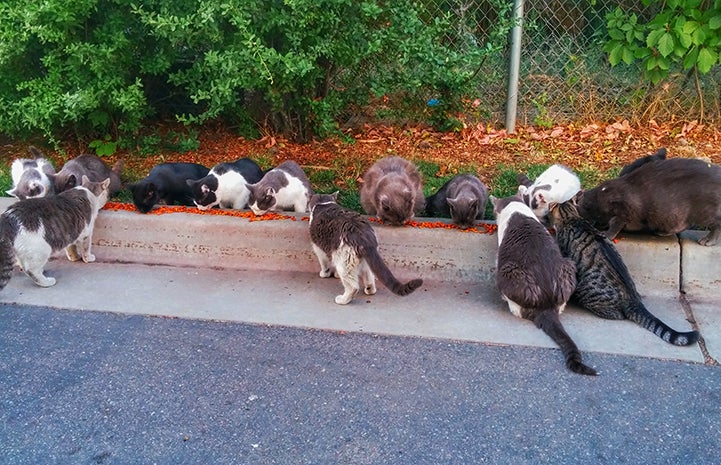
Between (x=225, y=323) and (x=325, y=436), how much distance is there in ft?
5.31

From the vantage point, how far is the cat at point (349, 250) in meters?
5.04

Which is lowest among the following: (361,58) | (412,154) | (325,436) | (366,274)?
(325,436)

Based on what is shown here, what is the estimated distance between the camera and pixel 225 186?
6.85m

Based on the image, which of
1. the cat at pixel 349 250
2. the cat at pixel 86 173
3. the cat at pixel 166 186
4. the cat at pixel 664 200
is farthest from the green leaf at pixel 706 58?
the cat at pixel 86 173

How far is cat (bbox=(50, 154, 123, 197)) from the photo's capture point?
6906 mm

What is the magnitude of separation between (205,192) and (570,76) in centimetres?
525

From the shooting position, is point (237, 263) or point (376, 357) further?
point (237, 263)

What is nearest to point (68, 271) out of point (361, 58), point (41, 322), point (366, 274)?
point (41, 322)

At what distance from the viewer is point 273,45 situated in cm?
690

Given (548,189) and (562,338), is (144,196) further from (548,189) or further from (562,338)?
(562,338)

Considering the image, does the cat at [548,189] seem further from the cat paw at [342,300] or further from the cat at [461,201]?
the cat paw at [342,300]

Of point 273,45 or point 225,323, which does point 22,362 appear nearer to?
point 225,323

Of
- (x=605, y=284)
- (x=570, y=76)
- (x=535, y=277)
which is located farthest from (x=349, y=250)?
(x=570, y=76)

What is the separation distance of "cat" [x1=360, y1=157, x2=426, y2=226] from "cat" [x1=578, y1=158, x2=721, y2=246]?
1658mm
